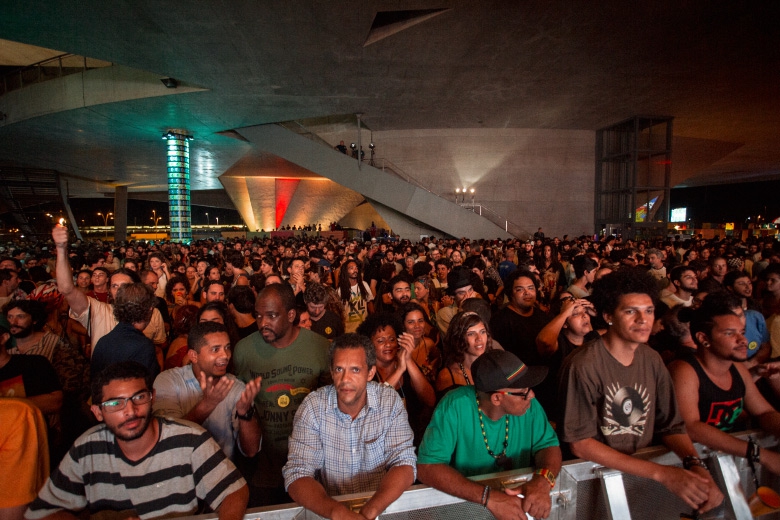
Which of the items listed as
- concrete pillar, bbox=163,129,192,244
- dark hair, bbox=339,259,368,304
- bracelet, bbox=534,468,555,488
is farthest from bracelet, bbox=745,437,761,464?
concrete pillar, bbox=163,129,192,244

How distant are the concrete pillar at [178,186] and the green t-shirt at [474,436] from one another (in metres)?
20.3

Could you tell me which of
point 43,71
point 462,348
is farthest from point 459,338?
point 43,71

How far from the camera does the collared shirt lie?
2.06 meters

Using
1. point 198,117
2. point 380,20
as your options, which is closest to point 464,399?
point 380,20

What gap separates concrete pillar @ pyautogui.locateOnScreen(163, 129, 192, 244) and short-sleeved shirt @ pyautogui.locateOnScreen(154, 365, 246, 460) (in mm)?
19018

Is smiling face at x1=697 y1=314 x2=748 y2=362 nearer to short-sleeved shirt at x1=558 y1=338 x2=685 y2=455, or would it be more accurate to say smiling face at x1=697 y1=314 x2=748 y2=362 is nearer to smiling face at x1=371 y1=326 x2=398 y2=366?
short-sleeved shirt at x1=558 y1=338 x2=685 y2=455

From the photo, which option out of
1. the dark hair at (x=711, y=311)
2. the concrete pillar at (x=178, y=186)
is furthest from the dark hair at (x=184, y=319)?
the concrete pillar at (x=178, y=186)

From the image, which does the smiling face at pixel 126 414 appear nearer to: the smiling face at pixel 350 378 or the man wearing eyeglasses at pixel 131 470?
the man wearing eyeglasses at pixel 131 470

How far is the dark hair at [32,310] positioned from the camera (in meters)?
3.22

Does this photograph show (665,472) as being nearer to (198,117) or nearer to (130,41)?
(130,41)

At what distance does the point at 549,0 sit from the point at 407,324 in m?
10.3

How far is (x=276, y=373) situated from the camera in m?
2.73

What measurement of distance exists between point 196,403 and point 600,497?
7.83 feet

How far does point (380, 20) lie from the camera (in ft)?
38.7
